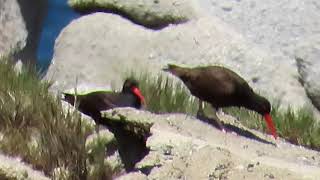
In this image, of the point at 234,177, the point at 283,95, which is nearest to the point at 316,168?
the point at 234,177

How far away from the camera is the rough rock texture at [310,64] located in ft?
34.8

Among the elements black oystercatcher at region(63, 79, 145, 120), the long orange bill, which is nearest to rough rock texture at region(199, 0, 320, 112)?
the long orange bill

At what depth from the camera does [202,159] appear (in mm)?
6457

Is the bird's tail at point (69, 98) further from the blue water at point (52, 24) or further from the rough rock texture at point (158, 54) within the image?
the blue water at point (52, 24)

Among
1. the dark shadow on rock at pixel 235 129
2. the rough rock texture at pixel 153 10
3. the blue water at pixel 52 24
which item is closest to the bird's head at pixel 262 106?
the dark shadow on rock at pixel 235 129

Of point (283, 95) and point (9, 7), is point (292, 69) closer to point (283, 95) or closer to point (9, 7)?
point (283, 95)

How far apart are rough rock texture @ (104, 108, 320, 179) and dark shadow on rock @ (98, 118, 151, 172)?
6cm

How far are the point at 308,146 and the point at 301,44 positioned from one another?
2408mm

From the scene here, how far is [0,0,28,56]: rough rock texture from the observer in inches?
441

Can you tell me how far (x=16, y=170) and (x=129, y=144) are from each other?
0.73 meters

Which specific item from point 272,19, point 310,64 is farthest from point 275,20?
point 310,64

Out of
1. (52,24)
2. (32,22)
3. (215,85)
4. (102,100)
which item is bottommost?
(52,24)

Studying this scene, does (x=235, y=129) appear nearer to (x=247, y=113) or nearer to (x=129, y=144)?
(x=247, y=113)

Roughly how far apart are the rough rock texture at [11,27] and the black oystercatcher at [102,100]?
9.71 ft
